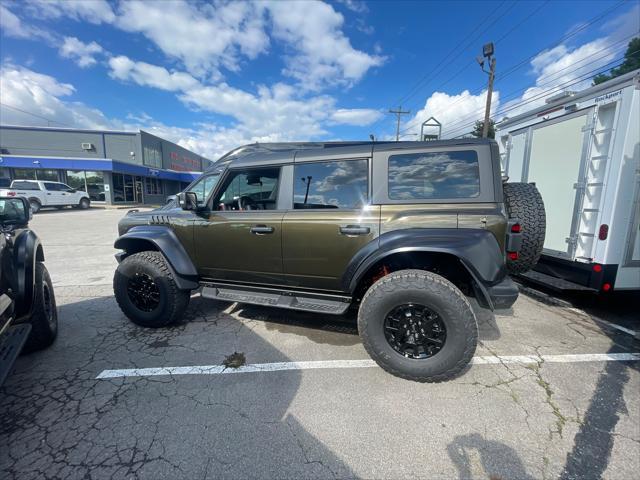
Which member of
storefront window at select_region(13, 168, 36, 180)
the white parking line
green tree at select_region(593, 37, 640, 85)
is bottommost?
the white parking line

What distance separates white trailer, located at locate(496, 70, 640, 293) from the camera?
334cm

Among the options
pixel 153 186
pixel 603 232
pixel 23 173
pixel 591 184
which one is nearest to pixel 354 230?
pixel 603 232

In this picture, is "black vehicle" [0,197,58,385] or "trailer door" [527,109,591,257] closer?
"black vehicle" [0,197,58,385]

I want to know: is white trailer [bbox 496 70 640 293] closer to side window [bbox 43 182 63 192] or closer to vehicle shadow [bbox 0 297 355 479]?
vehicle shadow [bbox 0 297 355 479]

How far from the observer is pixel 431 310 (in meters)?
2.59

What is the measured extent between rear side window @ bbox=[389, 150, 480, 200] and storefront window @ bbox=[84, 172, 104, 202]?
29159 mm

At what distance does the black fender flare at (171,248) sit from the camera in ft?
11.3

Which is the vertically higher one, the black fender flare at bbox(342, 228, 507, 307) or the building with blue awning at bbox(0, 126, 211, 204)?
the building with blue awning at bbox(0, 126, 211, 204)

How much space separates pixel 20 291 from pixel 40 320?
604 millimetres

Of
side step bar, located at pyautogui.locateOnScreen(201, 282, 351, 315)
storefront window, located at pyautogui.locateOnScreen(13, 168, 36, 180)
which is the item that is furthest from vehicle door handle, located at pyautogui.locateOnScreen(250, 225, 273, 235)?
storefront window, located at pyautogui.locateOnScreen(13, 168, 36, 180)

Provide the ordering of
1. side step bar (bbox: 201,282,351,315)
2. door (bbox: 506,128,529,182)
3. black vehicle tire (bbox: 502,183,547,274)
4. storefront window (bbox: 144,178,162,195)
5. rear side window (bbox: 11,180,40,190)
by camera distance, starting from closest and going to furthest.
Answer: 1. black vehicle tire (bbox: 502,183,547,274)
2. side step bar (bbox: 201,282,351,315)
3. door (bbox: 506,128,529,182)
4. rear side window (bbox: 11,180,40,190)
5. storefront window (bbox: 144,178,162,195)

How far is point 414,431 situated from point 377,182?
2.07 metres

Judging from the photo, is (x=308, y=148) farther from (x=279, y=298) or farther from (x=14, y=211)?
(x=14, y=211)

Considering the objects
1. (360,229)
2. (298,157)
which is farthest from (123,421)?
(298,157)
